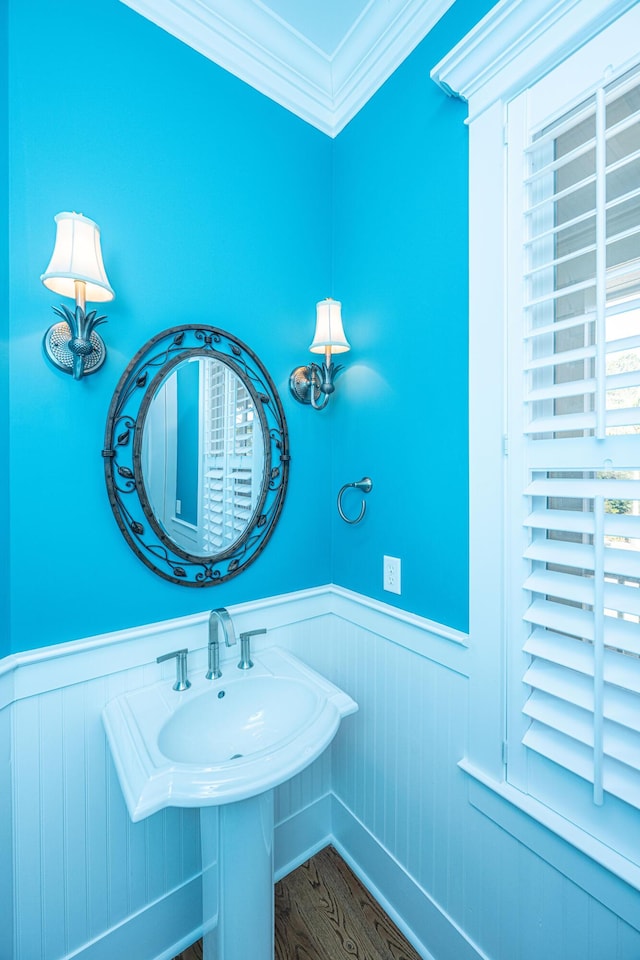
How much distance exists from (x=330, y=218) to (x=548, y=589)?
1595 millimetres

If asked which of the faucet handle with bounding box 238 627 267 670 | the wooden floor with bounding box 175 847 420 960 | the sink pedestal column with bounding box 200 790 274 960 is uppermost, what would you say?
the faucet handle with bounding box 238 627 267 670

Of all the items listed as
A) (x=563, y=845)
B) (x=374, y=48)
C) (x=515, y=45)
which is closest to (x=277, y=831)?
(x=563, y=845)

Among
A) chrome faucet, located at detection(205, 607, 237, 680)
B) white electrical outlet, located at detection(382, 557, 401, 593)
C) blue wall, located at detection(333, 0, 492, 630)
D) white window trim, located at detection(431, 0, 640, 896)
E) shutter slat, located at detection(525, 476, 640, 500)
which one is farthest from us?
white electrical outlet, located at detection(382, 557, 401, 593)

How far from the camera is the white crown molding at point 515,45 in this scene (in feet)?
2.74

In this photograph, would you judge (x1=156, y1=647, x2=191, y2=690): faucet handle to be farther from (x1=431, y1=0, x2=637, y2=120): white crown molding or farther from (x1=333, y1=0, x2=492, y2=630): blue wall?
(x1=431, y1=0, x2=637, y2=120): white crown molding

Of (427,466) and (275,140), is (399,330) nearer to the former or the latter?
(427,466)

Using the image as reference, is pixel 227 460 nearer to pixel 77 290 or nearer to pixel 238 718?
pixel 77 290

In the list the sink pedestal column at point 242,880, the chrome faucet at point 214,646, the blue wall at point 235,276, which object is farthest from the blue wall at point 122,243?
the sink pedestal column at point 242,880


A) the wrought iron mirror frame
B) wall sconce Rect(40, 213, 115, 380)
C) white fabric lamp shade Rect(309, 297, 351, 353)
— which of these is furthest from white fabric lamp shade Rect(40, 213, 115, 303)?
white fabric lamp shade Rect(309, 297, 351, 353)

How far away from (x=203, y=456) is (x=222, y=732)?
33.8 inches

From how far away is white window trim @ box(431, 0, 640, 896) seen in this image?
95cm

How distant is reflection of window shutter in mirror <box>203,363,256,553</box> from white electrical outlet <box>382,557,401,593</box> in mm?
519

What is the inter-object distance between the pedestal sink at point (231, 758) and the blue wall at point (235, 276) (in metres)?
0.27

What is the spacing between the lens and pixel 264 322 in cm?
148
